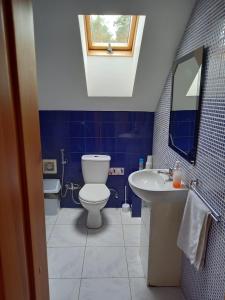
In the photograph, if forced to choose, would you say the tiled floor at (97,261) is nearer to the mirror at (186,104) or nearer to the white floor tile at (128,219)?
the white floor tile at (128,219)

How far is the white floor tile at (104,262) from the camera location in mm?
1950

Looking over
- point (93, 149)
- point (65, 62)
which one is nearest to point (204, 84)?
point (65, 62)

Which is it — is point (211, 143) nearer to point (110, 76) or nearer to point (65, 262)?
point (110, 76)

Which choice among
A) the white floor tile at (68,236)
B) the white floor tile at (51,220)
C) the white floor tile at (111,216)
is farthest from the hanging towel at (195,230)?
the white floor tile at (51,220)

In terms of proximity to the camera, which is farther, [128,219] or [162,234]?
[128,219]

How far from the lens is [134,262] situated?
6.84 ft

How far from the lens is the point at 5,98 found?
458mm

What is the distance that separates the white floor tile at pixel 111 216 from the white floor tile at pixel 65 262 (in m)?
0.60

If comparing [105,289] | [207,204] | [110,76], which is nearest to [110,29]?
[110,76]

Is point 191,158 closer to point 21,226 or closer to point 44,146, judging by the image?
point 21,226

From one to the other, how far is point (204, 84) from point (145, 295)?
1.61 meters

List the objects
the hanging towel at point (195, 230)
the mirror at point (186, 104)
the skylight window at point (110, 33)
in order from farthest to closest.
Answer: the skylight window at point (110, 33) < the mirror at point (186, 104) < the hanging towel at point (195, 230)

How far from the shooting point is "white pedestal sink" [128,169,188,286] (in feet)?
5.53

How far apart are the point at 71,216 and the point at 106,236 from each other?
2.06ft
